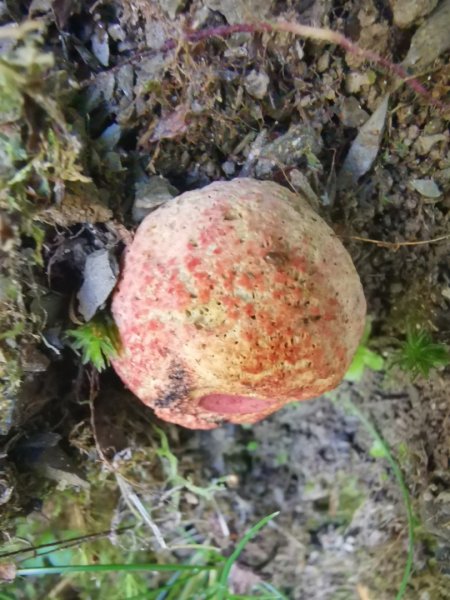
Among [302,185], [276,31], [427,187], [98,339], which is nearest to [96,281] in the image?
[98,339]

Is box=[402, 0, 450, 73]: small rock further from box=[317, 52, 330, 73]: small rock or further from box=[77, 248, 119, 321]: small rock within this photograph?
box=[77, 248, 119, 321]: small rock

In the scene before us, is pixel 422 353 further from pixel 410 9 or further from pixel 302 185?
pixel 410 9

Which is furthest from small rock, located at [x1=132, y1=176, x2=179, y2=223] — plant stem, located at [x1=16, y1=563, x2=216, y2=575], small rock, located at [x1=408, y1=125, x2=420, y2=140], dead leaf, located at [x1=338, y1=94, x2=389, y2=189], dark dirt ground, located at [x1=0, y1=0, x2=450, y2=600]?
plant stem, located at [x1=16, y1=563, x2=216, y2=575]

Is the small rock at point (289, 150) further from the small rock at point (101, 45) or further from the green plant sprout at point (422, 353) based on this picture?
the green plant sprout at point (422, 353)

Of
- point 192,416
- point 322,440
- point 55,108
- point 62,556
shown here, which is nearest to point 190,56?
point 55,108

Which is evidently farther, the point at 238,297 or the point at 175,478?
the point at 175,478

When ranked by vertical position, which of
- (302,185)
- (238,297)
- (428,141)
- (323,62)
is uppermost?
(323,62)
